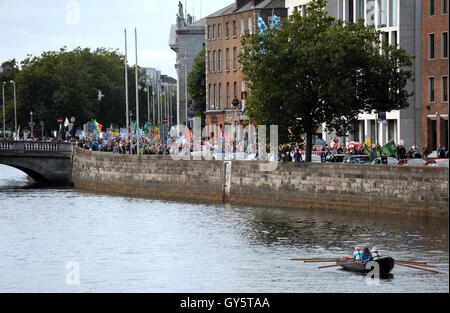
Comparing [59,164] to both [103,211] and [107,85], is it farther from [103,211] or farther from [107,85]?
[107,85]

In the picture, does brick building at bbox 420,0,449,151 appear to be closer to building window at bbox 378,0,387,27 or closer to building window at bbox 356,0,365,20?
building window at bbox 378,0,387,27

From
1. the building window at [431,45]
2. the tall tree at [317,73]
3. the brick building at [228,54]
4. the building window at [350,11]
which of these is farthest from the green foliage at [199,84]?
the tall tree at [317,73]

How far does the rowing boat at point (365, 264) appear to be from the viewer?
5050cm

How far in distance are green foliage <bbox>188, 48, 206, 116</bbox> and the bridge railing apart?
188 ft

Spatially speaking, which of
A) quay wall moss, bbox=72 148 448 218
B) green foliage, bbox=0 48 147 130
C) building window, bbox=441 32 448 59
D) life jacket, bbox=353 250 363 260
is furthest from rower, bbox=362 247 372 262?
green foliage, bbox=0 48 147 130

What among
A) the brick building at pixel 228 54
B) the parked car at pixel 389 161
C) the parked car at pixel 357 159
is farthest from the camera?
the brick building at pixel 228 54

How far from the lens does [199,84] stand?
6954 inches

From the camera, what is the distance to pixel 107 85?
7815 inches

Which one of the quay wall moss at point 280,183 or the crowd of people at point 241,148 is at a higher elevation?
the crowd of people at point 241,148

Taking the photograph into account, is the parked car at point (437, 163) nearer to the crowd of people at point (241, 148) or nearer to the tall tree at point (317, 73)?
the crowd of people at point (241, 148)

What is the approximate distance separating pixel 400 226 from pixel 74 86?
118 metres

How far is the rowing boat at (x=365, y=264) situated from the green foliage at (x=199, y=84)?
119824 mm

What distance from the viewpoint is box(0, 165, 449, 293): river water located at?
166 ft

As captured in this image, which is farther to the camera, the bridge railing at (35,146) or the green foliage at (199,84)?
the green foliage at (199,84)
